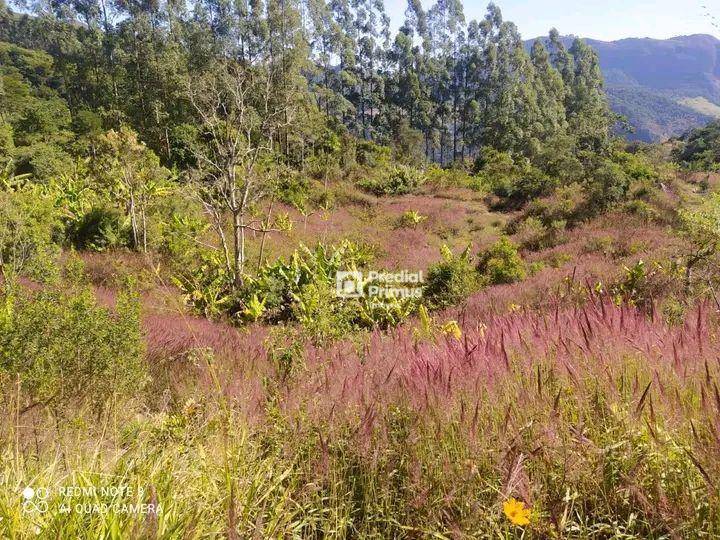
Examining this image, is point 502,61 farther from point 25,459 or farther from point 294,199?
point 25,459

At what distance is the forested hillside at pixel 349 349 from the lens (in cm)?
130

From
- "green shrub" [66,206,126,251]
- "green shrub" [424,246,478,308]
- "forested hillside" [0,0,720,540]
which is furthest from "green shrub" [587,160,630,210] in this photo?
"green shrub" [66,206,126,251]

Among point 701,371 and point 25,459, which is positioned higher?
point 701,371

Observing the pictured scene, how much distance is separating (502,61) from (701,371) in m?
51.4

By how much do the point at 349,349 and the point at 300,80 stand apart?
28.8 meters

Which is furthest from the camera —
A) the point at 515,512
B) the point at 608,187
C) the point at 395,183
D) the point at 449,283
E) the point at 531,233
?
the point at 395,183

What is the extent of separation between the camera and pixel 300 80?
28547 millimetres

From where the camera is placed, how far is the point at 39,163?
53.4ft

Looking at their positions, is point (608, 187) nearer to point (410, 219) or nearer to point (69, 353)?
point (410, 219)

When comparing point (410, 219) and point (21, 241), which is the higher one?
point (21, 241)

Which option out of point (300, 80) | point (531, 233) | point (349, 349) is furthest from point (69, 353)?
point (300, 80)

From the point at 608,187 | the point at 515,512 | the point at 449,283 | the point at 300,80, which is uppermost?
the point at 300,80

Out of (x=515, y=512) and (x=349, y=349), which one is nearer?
(x=515, y=512)

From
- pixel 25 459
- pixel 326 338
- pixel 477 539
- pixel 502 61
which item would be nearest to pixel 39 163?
pixel 326 338
